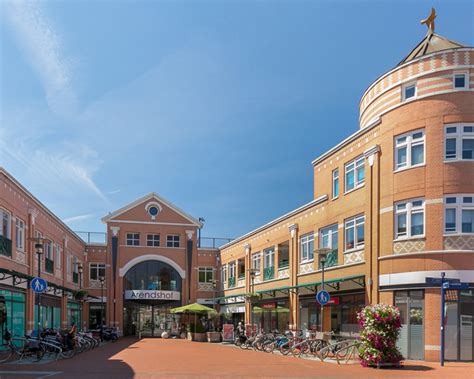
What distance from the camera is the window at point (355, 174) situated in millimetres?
25562

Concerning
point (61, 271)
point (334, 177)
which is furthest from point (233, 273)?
point (334, 177)

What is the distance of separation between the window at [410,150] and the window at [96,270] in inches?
1274

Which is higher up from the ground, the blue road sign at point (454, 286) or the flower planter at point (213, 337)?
the blue road sign at point (454, 286)

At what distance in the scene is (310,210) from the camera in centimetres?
3097

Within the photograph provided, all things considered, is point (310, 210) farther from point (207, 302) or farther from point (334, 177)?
point (207, 302)

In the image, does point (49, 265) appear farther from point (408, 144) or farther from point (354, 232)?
point (408, 144)

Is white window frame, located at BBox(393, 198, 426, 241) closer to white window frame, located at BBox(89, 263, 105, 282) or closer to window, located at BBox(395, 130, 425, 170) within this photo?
window, located at BBox(395, 130, 425, 170)

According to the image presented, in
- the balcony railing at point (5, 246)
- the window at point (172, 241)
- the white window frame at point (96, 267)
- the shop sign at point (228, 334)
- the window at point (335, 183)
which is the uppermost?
the window at point (335, 183)

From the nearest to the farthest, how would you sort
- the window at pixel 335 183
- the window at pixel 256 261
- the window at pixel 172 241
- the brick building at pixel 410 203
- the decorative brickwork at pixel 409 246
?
the brick building at pixel 410 203 → the decorative brickwork at pixel 409 246 → the window at pixel 335 183 → the window at pixel 256 261 → the window at pixel 172 241

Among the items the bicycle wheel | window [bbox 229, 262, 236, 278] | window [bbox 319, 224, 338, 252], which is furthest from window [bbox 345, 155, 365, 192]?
window [bbox 229, 262, 236, 278]

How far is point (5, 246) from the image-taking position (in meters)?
24.4

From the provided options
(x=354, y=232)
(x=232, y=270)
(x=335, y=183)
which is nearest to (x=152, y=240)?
(x=232, y=270)

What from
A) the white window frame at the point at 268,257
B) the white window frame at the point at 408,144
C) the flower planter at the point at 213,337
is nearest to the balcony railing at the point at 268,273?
the white window frame at the point at 268,257

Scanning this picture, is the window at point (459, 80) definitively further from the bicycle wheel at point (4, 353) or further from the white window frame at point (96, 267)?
the white window frame at point (96, 267)
